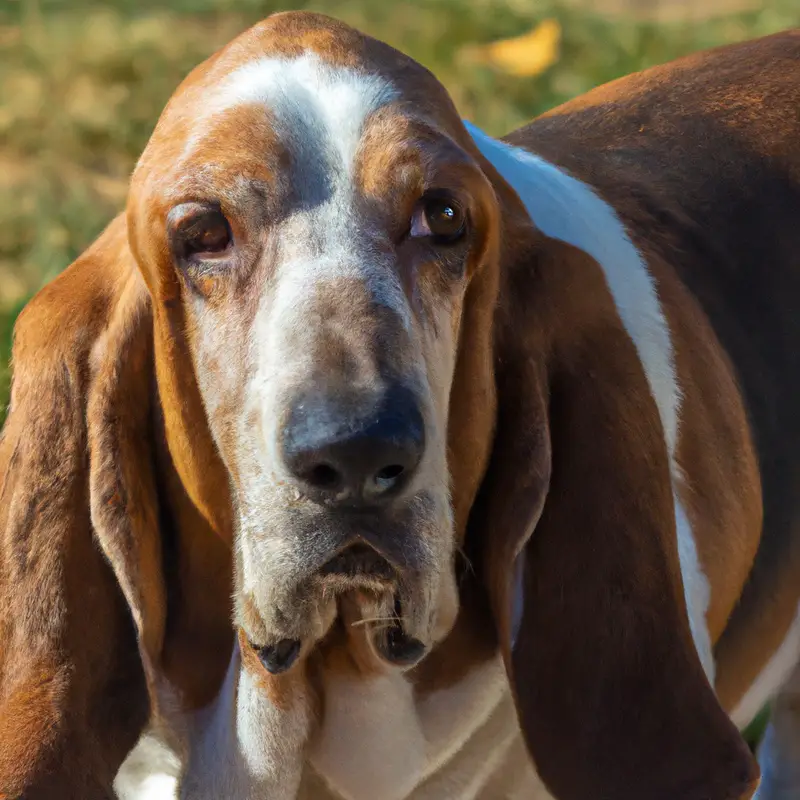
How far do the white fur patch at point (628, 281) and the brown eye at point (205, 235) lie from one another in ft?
2.29

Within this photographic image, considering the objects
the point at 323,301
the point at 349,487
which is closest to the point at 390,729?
the point at 349,487

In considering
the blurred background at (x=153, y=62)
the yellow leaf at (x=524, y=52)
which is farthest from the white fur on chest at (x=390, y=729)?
the yellow leaf at (x=524, y=52)

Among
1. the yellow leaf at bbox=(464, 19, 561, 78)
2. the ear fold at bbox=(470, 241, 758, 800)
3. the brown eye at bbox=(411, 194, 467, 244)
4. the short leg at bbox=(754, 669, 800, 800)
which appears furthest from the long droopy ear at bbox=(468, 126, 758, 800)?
the yellow leaf at bbox=(464, 19, 561, 78)

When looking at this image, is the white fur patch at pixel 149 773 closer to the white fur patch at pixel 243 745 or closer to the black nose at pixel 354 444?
the white fur patch at pixel 243 745

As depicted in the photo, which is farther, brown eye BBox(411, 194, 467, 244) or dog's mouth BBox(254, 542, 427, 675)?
brown eye BBox(411, 194, 467, 244)

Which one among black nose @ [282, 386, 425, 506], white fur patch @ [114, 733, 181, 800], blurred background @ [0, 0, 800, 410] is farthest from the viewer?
blurred background @ [0, 0, 800, 410]

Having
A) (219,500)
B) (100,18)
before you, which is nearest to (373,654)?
(219,500)

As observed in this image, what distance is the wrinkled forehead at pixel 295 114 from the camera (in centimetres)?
266

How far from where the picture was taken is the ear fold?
2914 millimetres

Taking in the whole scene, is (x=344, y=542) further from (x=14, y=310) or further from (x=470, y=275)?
(x=14, y=310)

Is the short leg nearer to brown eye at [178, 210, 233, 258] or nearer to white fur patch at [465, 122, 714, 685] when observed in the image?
white fur patch at [465, 122, 714, 685]

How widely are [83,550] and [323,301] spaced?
0.70 meters

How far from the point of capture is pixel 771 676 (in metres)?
3.82

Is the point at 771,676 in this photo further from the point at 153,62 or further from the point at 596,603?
the point at 153,62
